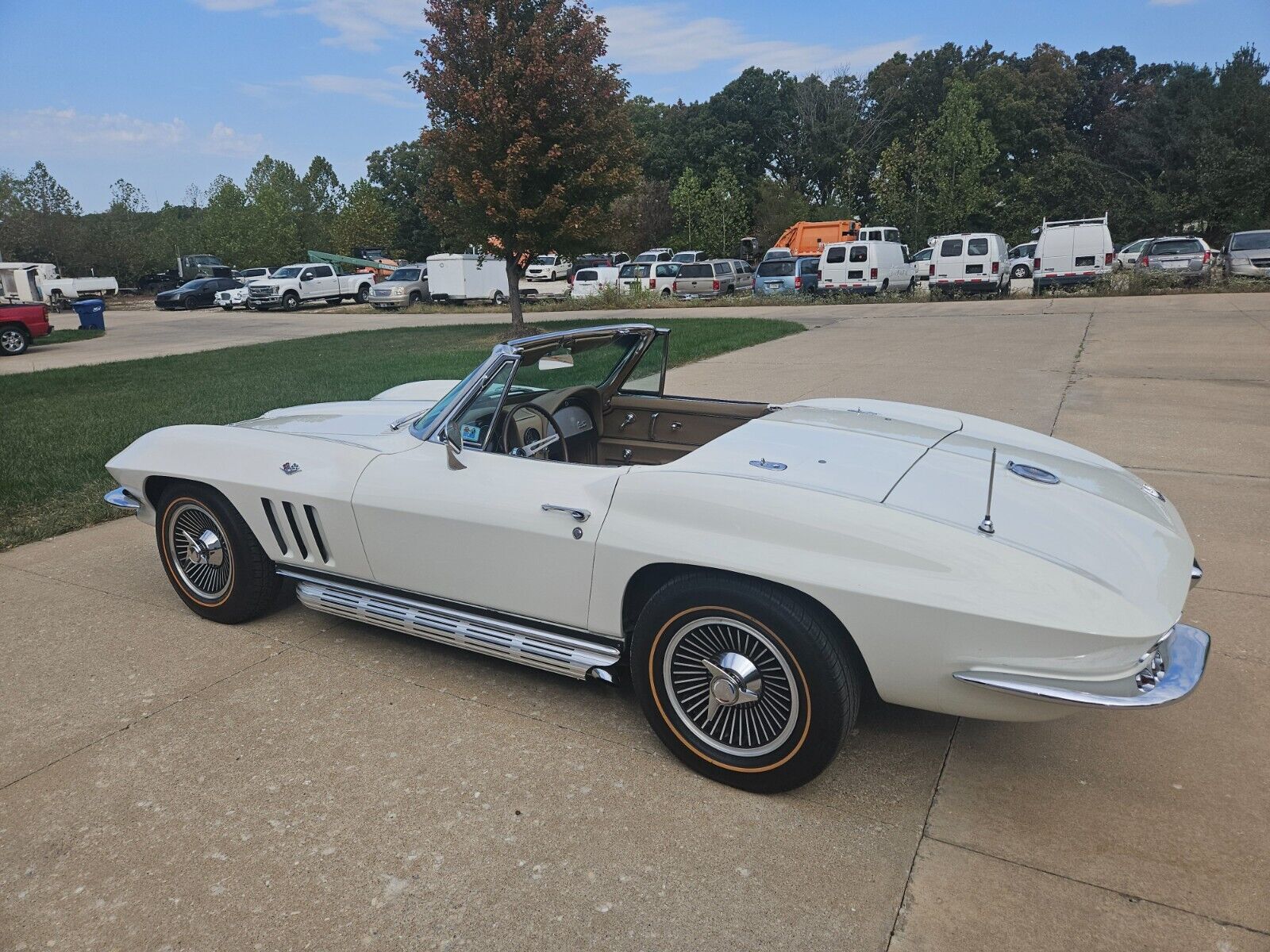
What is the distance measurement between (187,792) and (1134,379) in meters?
10.5

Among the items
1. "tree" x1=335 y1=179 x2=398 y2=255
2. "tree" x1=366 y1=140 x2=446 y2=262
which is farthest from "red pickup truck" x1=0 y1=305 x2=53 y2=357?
"tree" x1=366 y1=140 x2=446 y2=262

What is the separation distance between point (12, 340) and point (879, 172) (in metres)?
43.5

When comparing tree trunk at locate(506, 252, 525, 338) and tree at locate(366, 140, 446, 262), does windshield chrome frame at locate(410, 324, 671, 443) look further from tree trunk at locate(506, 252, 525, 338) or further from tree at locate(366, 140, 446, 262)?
tree at locate(366, 140, 446, 262)

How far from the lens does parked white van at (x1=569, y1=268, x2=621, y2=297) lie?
97.0 feet

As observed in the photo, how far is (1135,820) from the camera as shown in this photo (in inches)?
99.0

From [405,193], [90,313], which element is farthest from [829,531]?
[405,193]

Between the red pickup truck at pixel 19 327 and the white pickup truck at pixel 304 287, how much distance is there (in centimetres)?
1432

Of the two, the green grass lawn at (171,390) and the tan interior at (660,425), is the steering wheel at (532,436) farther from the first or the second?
the green grass lawn at (171,390)

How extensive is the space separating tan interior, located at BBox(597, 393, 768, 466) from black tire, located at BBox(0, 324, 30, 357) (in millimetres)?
19936

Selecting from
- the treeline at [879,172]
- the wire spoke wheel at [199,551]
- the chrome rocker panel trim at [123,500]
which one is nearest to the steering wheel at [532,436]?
the wire spoke wheel at [199,551]

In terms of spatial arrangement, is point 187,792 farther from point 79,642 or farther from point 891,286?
point 891,286

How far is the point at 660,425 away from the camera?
13.2ft

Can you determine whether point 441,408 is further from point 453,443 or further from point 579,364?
point 579,364

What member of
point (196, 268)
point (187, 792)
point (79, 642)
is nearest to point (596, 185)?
point (79, 642)
